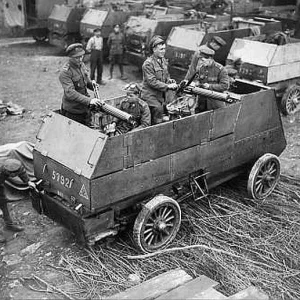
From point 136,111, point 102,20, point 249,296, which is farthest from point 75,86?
point 102,20

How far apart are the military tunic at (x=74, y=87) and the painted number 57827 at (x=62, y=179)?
1.04m

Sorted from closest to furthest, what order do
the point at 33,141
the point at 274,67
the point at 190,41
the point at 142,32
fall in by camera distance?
the point at 33,141 → the point at 274,67 → the point at 190,41 → the point at 142,32

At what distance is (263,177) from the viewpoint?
7562 mm

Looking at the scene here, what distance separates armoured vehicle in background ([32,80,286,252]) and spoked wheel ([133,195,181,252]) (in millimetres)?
12

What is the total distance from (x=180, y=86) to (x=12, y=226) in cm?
300

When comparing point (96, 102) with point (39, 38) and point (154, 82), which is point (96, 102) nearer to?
point (154, 82)

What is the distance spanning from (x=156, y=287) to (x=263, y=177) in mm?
3303

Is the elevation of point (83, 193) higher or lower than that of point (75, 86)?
lower

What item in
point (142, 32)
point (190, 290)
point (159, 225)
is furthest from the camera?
point (142, 32)

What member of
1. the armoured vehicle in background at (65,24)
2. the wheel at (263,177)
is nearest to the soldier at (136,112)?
the wheel at (263,177)

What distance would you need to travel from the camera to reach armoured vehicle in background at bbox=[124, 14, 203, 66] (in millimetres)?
14219

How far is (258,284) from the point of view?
18.8 feet

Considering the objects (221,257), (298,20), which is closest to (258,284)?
(221,257)

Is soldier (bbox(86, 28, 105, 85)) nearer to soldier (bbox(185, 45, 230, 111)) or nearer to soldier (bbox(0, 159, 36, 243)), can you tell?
soldier (bbox(185, 45, 230, 111))
